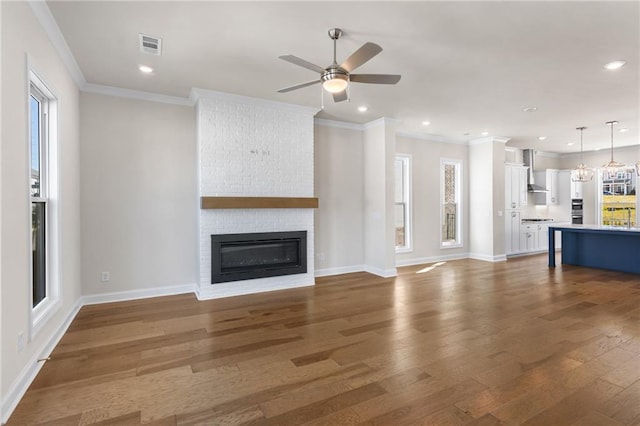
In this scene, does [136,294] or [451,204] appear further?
[451,204]

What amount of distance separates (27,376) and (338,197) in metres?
4.74

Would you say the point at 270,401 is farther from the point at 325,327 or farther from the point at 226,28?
the point at 226,28

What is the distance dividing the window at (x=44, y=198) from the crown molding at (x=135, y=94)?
48.4 inches

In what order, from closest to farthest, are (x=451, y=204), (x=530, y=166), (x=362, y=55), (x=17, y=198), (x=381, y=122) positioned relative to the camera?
(x=17, y=198), (x=362, y=55), (x=381, y=122), (x=451, y=204), (x=530, y=166)

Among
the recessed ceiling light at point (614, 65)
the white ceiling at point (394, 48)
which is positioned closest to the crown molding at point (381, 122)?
the white ceiling at point (394, 48)

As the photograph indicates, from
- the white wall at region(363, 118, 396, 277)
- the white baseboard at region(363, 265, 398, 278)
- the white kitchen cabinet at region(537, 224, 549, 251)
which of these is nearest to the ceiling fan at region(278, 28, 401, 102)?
the white wall at region(363, 118, 396, 277)

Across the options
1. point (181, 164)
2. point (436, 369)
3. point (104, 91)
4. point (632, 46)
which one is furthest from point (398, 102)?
point (104, 91)

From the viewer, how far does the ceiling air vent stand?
10.1 ft

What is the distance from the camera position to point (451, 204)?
7.95 meters

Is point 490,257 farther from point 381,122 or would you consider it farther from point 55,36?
point 55,36

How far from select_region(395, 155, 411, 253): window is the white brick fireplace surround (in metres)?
2.54

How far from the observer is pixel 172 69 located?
3.79 meters

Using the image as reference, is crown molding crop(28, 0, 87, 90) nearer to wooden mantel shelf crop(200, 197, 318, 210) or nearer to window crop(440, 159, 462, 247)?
wooden mantel shelf crop(200, 197, 318, 210)

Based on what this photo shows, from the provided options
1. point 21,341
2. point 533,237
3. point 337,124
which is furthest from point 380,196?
point 533,237
